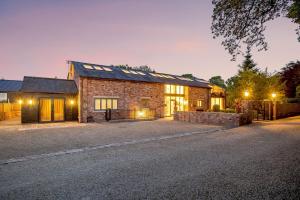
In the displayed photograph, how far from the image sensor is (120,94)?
18.8m

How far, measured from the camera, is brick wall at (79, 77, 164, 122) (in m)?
16.6

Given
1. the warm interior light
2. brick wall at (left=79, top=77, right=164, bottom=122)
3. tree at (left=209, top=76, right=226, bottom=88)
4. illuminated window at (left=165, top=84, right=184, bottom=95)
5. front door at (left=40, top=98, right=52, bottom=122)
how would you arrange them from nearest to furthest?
front door at (left=40, top=98, right=52, bottom=122)
brick wall at (left=79, top=77, right=164, bottom=122)
the warm interior light
illuminated window at (left=165, top=84, right=184, bottom=95)
tree at (left=209, top=76, right=226, bottom=88)

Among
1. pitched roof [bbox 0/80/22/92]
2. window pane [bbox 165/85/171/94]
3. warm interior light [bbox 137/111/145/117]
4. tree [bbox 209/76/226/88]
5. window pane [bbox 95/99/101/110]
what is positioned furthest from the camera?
tree [bbox 209/76/226/88]

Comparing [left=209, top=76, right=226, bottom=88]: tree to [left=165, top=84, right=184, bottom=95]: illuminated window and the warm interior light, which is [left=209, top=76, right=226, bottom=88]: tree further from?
the warm interior light

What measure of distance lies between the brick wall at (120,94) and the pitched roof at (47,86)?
5.77 ft

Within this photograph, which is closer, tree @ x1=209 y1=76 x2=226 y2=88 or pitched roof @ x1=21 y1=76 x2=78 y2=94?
pitched roof @ x1=21 y1=76 x2=78 y2=94

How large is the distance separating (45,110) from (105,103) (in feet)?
18.0

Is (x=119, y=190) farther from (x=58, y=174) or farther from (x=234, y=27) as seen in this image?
(x=234, y=27)

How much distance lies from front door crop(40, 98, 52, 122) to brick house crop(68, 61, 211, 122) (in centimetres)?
291

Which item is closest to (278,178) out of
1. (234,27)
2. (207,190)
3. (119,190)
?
(207,190)

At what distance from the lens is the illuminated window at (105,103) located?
1746cm

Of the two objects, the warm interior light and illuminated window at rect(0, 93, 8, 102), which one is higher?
illuminated window at rect(0, 93, 8, 102)

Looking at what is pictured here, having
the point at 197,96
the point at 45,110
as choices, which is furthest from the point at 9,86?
the point at 197,96

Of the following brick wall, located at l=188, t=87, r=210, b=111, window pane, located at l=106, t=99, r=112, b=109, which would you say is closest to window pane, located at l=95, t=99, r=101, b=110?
window pane, located at l=106, t=99, r=112, b=109
